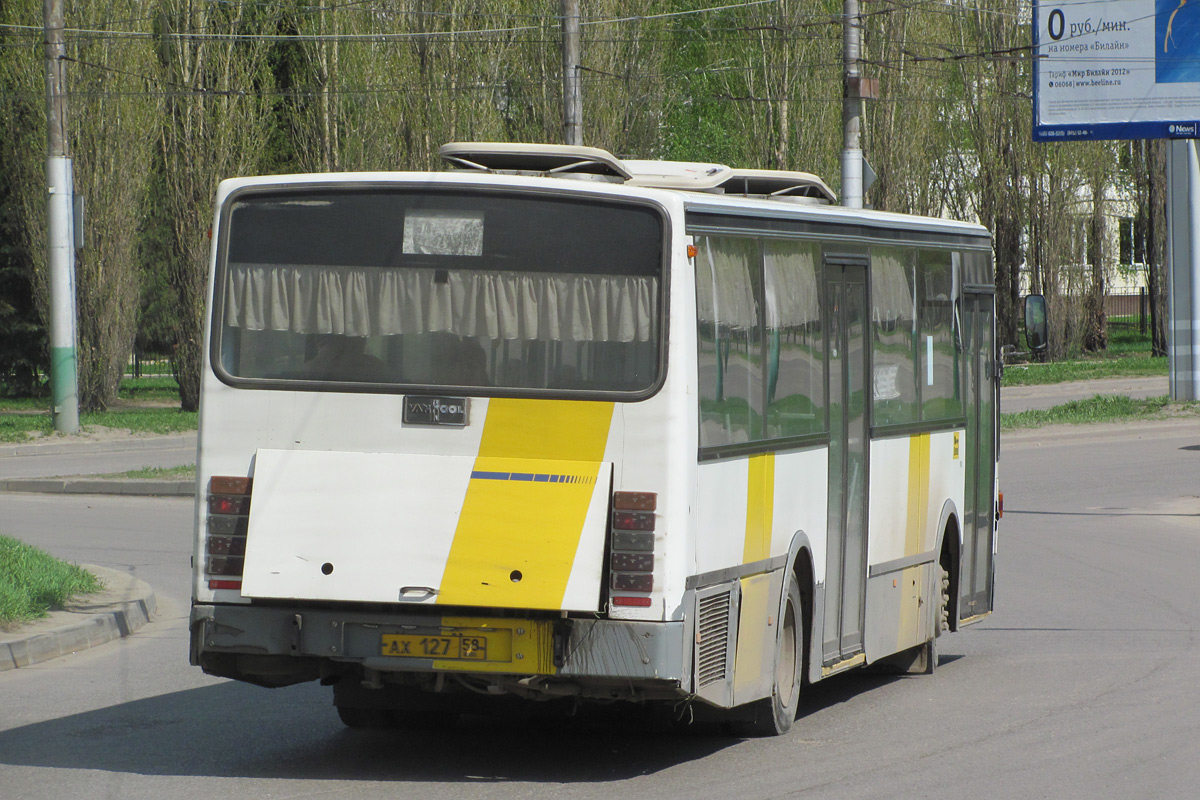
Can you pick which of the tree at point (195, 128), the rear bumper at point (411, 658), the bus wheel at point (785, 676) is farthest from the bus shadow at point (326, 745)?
the tree at point (195, 128)

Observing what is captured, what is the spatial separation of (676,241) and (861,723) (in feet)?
8.90

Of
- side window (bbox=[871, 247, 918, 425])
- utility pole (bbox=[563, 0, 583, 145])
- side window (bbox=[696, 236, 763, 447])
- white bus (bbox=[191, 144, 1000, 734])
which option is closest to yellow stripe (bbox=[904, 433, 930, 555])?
side window (bbox=[871, 247, 918, 425])

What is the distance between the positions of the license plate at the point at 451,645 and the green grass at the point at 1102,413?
2033 cm

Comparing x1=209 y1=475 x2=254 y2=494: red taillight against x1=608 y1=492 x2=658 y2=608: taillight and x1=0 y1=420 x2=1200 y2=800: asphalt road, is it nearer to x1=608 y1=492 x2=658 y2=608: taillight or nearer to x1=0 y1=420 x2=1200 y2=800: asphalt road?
x1=0 y1=420 x2=1200 y2=800: asphalt road

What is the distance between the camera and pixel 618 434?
688cm

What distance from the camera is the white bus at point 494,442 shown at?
6.82m

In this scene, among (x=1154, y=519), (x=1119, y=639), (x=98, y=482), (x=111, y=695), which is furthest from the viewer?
(x=98, y=482)

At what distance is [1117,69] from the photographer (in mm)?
29469

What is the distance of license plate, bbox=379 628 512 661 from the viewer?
22.5 feet

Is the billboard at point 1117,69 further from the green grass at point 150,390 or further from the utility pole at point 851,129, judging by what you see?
the green grass at point 150,390

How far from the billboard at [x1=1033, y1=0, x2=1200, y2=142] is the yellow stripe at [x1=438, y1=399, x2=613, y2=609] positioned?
24.5m

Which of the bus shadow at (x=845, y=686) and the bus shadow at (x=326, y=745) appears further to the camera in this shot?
the bus shadow at (x=845, y=686)

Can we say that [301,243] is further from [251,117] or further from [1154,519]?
[251,117]

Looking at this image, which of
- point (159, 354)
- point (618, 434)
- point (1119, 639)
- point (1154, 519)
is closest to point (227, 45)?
point (159, 354)
